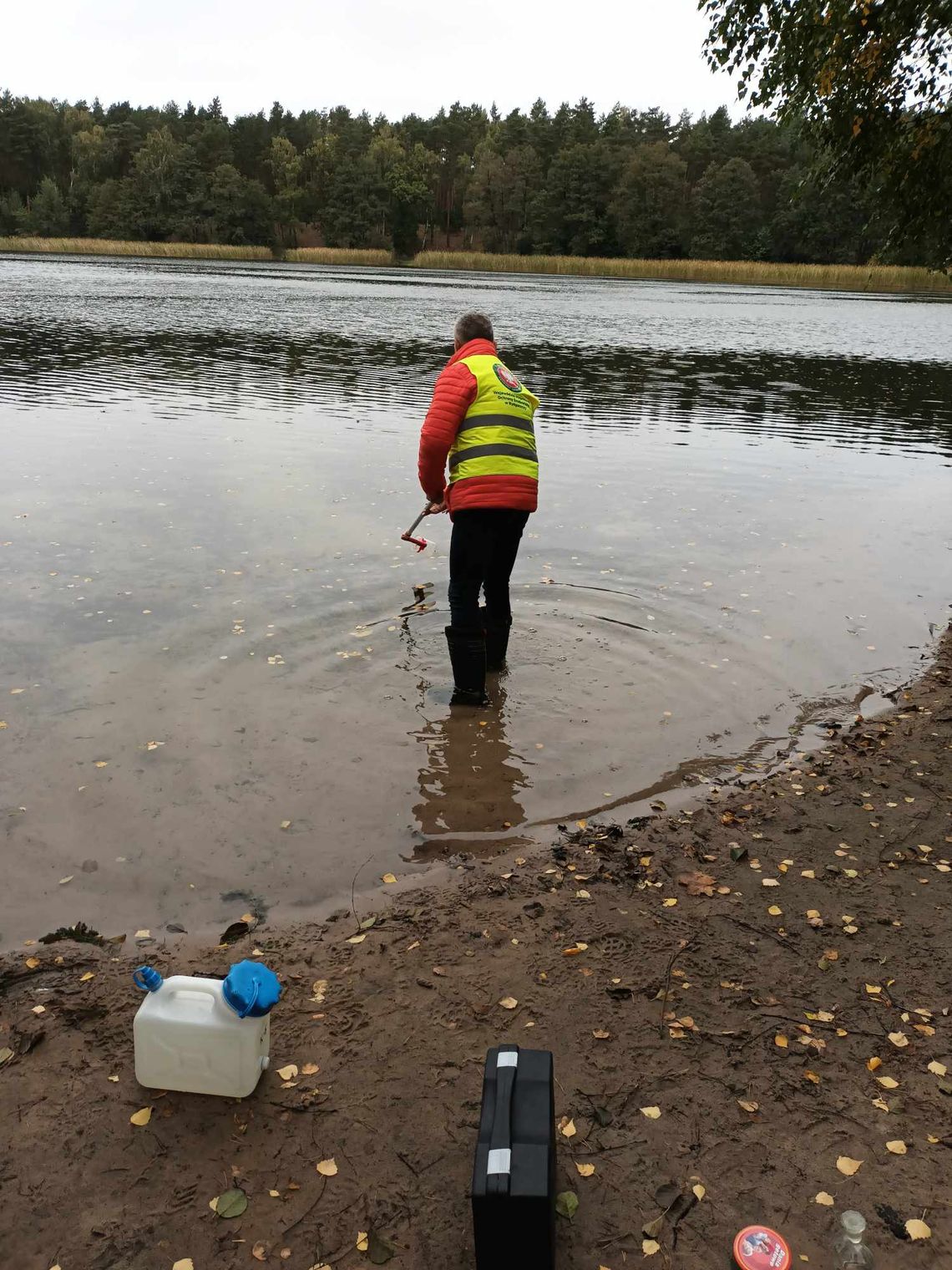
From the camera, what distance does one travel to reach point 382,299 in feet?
157

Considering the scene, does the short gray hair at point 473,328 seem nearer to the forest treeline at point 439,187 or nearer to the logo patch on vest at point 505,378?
the logo patch on vest at point 505,378

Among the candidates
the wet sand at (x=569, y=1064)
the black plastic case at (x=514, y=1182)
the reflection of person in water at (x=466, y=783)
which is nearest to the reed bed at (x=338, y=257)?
the reflection of person in water at (x=466, y=783)

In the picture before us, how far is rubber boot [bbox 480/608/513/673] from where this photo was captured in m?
7.12

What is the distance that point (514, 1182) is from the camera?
2.55 metres

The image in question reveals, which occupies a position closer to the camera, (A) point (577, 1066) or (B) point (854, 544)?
(A) point (577, 1066)

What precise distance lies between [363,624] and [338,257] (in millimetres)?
102579

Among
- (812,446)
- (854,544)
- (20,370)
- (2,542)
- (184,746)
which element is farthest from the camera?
(20,370)

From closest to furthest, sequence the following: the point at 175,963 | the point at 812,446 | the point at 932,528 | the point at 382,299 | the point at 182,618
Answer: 1. the point at 175,963
2. the point at 182,618
3. the point at 932,528
4. the point at 812,446
5. the point at 382,299

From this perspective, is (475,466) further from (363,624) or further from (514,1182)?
(514,1182)

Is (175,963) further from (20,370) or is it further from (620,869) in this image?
(20,370)

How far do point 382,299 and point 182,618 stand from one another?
4309 cm

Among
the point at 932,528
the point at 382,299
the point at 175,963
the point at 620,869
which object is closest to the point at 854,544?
the point at 932,528

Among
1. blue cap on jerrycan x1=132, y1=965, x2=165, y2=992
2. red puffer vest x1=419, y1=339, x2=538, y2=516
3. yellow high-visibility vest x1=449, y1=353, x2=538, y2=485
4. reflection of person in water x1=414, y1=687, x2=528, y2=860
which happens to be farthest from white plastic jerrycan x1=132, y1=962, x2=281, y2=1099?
yellow high-visibility vest x1=449, y1=353, x2=538, y2=485

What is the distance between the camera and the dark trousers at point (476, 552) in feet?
20.8
